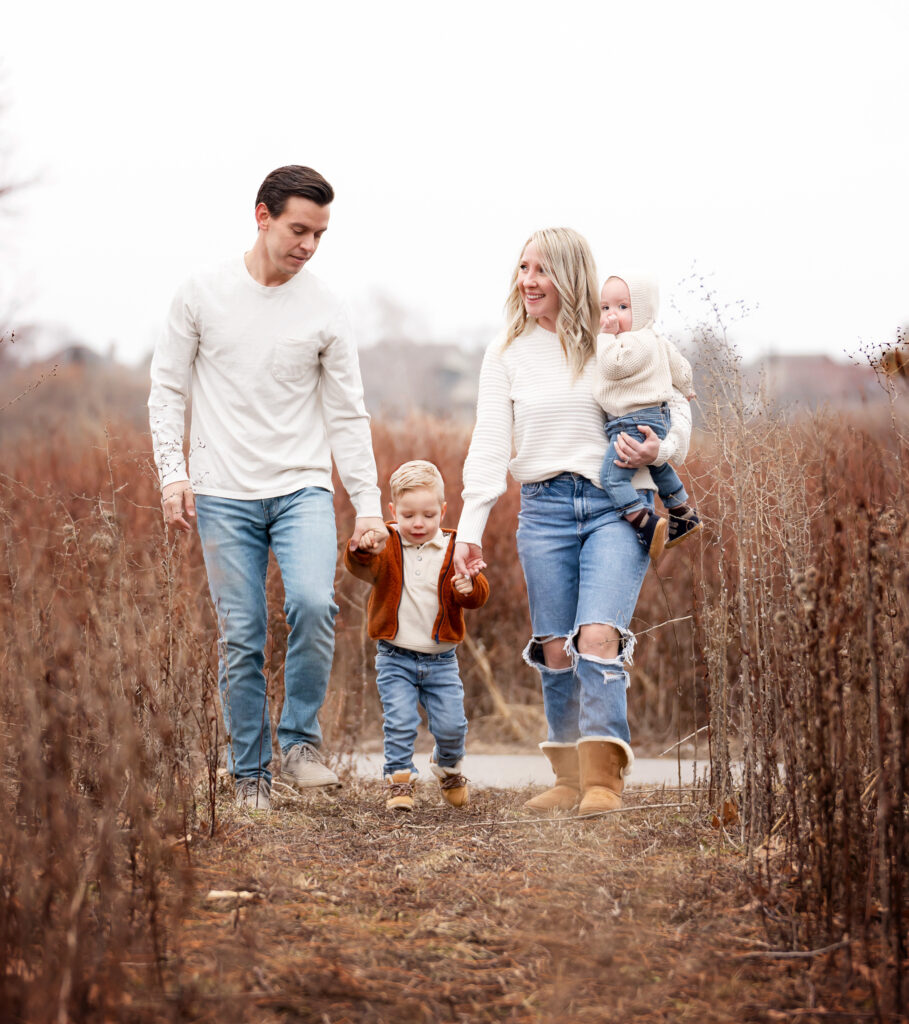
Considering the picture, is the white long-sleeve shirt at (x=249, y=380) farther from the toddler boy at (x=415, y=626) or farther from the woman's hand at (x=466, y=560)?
the woman's hand at (x=466, y=560)

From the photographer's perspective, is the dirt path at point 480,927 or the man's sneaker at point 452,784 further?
the man's sneaker at point 452,784

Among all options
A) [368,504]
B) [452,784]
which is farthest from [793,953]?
[368,504]

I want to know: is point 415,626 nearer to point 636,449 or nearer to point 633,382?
point 636,449

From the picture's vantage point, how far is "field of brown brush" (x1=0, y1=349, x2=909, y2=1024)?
2035mm

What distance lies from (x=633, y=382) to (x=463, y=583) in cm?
90

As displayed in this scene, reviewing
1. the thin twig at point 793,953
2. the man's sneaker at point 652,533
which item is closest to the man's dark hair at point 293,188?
the man's sneaker at point 652,533

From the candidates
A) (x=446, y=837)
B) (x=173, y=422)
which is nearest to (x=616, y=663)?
(x=446, y=837)

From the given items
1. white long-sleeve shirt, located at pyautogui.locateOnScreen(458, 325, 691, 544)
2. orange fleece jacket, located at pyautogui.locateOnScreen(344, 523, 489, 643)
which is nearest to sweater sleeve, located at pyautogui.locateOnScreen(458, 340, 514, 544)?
white long-sleeve shirt, located at pyautogui.locateOnScreen(458, 325, 691, 544)

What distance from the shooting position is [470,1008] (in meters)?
2.04

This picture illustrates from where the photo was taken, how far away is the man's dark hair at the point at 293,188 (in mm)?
3967

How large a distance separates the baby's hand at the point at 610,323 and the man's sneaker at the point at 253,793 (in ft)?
6.45

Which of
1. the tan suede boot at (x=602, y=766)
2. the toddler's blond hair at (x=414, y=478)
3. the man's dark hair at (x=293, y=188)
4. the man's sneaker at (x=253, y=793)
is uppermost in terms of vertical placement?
the man's dark hair at (x=293, y=188)

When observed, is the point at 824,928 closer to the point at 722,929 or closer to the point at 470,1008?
the point at 722,929

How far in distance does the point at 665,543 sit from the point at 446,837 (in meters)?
1.26
